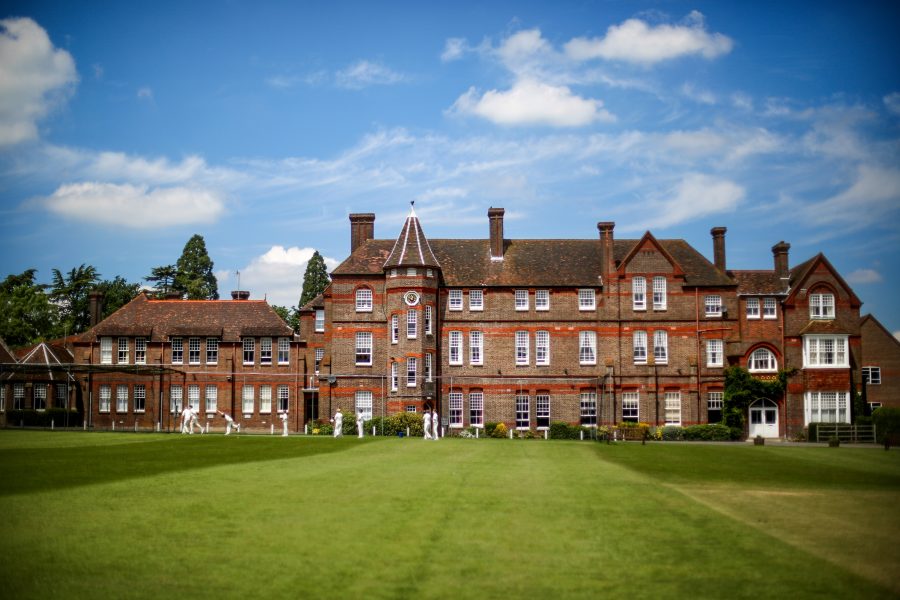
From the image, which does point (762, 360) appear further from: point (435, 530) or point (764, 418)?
point (435, 530)

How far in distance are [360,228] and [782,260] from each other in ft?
101

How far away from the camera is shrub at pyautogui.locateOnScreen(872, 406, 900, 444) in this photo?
48156mm

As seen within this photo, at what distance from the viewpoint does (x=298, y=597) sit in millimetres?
11680

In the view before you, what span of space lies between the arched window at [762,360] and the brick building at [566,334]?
69 millimetres

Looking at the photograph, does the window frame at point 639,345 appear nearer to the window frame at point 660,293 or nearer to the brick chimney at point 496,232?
the window frame at point 660,293

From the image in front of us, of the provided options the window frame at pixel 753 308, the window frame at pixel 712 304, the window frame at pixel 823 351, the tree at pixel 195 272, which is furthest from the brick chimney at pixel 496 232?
the tree at pixel 195 272

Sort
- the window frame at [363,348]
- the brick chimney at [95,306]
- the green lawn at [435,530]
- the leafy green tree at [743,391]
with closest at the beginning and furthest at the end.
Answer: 1. the green lawn at [435,530]
2. the leafy green tree at [743,391]
3. the window frame at [363,348]
4. the brick chimney at [95,306]

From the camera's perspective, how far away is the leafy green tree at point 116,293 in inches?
3565

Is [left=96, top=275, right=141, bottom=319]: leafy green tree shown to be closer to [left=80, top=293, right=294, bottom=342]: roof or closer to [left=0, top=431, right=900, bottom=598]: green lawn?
[left=80, top=293, right=294, bottom=342]: roof

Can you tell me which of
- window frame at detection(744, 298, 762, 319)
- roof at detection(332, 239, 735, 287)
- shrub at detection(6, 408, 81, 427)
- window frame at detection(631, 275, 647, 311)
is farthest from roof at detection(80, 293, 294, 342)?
window frame at detection(744, 298, 762, 319)

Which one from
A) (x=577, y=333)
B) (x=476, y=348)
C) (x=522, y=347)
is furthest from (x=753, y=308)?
(x=476, y=348)

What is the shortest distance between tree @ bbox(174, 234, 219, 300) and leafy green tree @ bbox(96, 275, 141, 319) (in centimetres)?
601

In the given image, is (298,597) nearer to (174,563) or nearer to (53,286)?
(174,563)

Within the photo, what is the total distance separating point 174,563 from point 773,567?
390 inches
